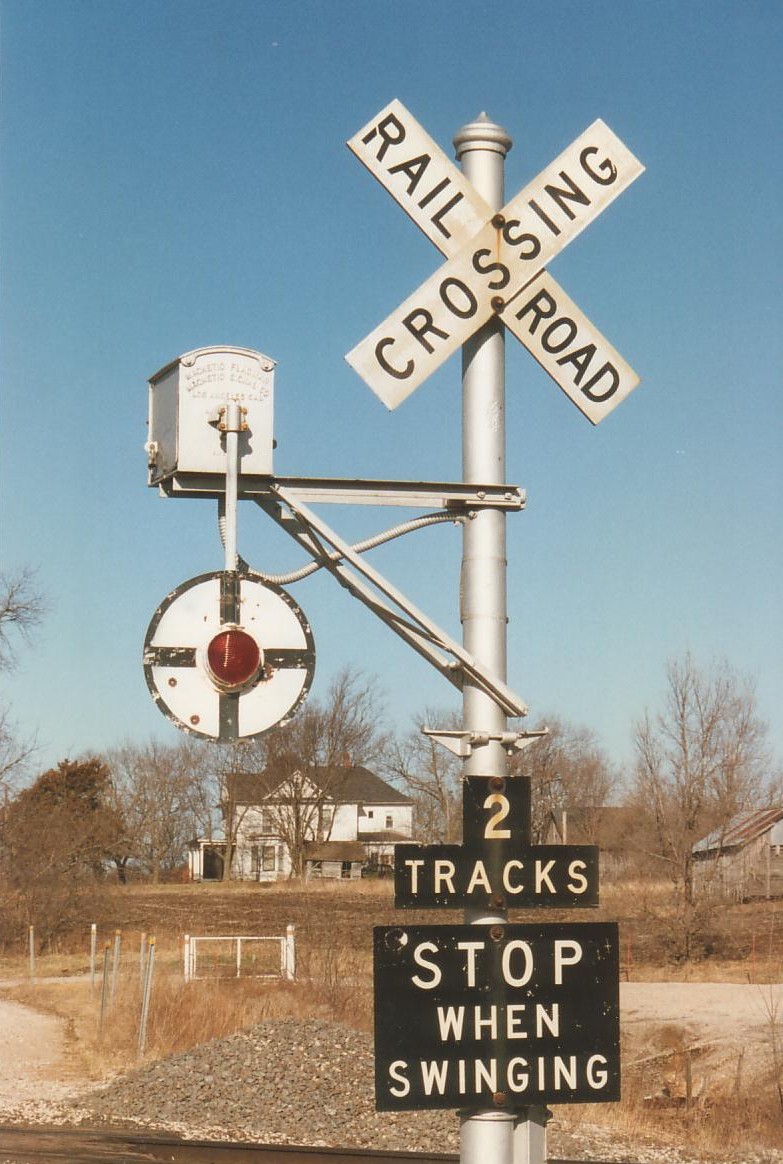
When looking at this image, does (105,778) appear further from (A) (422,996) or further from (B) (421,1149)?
(A) (422,996)

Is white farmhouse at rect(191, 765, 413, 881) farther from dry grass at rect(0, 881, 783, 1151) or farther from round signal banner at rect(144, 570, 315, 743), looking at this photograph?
round signal banner at rect(144, 570, 315, 743)

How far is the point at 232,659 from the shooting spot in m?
3.93

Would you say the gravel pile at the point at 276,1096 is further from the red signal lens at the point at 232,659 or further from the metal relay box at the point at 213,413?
the metal relay box at the point at 213,413

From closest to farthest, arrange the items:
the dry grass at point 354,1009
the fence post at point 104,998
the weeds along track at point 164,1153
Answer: the weeds along track at point 164,1153 < the dry grass at point 354,1009 < the fence post at point 104,998

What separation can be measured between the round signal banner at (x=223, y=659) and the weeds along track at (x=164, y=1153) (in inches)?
333

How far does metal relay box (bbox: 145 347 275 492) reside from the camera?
403cm

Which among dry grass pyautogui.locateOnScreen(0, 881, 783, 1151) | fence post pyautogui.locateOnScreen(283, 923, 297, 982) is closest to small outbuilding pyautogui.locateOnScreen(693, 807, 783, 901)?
dry grass pyautogui.locateOnScreen(0, 881, 783, 1151)

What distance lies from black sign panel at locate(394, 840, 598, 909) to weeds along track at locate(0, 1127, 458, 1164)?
8.13 meters

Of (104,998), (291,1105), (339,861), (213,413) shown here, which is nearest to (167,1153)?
(291,1105)

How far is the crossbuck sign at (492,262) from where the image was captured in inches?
169

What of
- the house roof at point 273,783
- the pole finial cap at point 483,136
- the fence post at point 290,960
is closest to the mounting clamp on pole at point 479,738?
the pole finial cap at point 483,136

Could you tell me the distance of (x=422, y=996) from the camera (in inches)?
155

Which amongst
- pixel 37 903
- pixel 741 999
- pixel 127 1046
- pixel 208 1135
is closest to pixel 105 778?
pixel 37 903

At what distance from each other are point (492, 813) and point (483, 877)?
0.18 m
